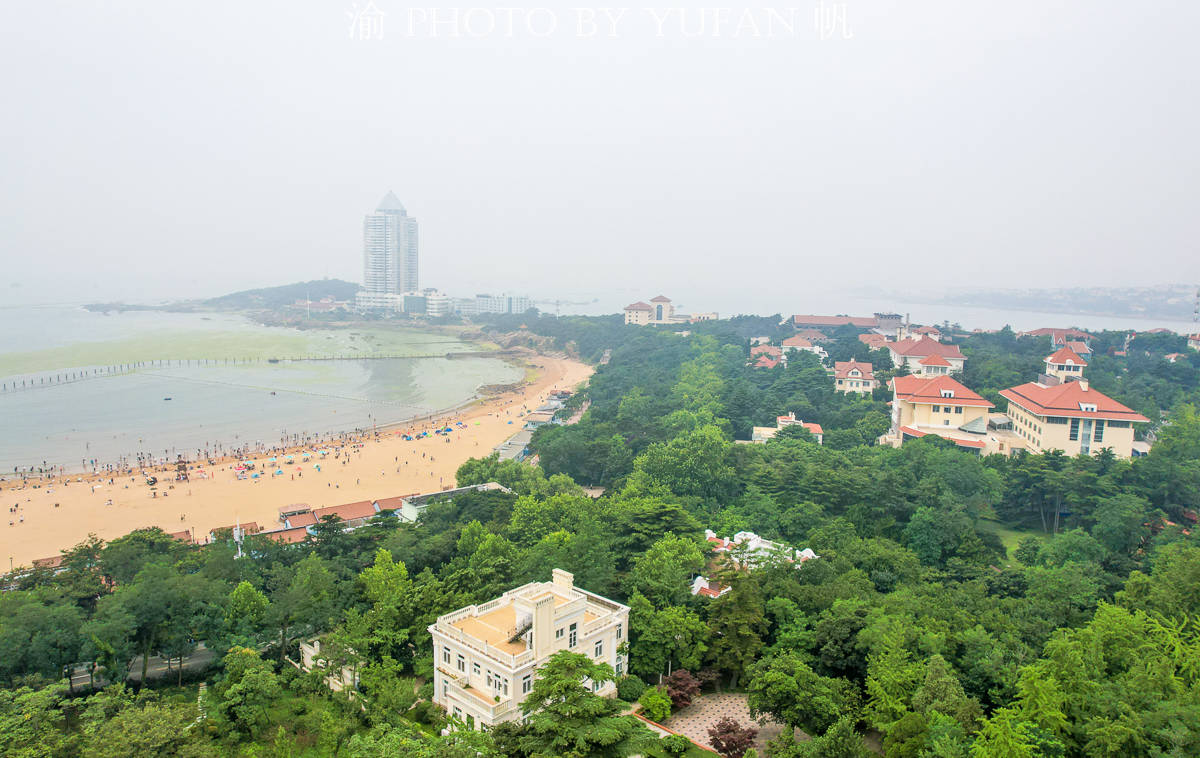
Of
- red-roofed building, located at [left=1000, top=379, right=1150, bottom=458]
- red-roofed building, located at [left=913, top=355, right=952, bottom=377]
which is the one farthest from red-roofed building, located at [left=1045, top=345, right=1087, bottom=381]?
red-roofed building, located at [left=1000, top=379, right=1150, bottom=458]

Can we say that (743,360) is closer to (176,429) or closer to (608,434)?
(608,434)

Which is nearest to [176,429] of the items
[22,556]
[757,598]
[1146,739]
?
[22,556]

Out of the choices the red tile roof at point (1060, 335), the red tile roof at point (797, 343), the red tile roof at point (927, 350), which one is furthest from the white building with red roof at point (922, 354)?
the red tile roof at point (797, 343)

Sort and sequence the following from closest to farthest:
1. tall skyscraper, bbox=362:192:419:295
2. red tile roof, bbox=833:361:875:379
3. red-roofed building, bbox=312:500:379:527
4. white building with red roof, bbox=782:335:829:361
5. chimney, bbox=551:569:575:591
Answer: chimney, bbox=551:569:575:591 → red-roofed building, bbox=312:500:379:527 → red tile roof, bbox=833:361:875:379 → white building with red roof, bbox=782:335:829:361 → tall skyscraper, bbox=362:192:419:295

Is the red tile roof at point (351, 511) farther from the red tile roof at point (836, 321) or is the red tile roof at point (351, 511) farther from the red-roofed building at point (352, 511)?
the red tile roof at point (836, 321)

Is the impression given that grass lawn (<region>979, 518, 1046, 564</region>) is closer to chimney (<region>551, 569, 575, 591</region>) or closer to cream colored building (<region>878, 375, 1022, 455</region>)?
cream colored building (<region>878, 375, 1022, 455</region>)
